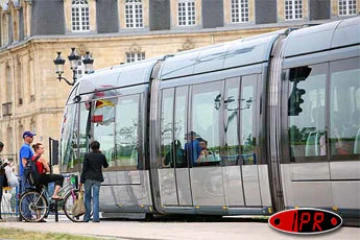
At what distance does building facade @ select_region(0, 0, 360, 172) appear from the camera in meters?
89.2

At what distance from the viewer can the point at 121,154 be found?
2769 cm

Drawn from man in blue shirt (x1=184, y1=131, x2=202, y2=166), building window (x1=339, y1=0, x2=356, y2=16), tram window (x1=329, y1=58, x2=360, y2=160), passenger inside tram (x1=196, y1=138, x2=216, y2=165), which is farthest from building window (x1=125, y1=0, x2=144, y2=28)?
tram window (x1=329, y1=58, x2=360, y2=160)

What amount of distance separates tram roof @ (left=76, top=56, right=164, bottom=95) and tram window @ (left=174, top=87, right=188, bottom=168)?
1.47 m

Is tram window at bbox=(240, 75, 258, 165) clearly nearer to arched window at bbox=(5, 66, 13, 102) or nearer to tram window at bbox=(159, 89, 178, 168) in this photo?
tram window at bbox=(159, 89, 178, 168)

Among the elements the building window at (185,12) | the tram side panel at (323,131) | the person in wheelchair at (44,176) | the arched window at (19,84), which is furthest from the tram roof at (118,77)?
the arched window at (19,84)

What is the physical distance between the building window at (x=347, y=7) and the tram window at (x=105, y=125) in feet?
199

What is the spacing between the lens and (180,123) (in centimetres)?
2544

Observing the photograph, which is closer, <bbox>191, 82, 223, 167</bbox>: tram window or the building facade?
<bbox>191, 82, 223, 167</bbox>: tram window

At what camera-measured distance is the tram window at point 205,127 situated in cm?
2427

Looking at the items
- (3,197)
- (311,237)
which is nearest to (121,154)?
(3,197)

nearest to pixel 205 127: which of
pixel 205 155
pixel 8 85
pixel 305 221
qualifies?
pixel 205 155

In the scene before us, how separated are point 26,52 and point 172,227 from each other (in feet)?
231

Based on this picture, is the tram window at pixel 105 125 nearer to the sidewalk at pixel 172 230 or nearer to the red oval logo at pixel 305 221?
the sidewalk at pixel 172 230

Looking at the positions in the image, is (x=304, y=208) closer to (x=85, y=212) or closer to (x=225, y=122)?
(x=225, y=122)
